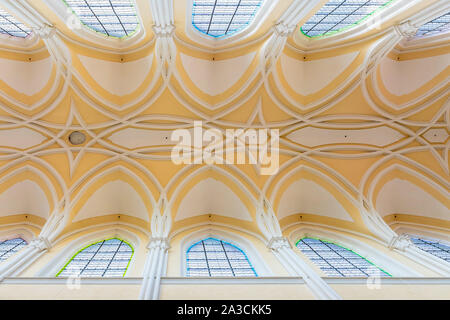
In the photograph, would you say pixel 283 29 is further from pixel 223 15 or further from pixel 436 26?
pixel 436 26

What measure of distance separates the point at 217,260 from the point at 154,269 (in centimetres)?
295

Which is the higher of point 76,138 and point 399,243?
point 76,138

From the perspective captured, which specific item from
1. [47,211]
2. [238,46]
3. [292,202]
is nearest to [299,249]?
[292,202]

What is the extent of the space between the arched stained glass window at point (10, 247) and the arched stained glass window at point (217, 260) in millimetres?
7060

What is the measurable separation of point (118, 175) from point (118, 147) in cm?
148

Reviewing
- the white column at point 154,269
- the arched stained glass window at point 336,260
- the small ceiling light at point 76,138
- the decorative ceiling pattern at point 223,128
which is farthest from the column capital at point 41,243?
the arched stained glass window at point 336,260

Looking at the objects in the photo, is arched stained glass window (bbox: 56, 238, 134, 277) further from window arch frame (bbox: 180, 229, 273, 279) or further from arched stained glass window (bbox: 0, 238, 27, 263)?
arched stained glass window (bbox: 0, 238, 27, 263)

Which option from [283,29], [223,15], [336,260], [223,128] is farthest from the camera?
[223,128]

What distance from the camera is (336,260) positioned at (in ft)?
34.3

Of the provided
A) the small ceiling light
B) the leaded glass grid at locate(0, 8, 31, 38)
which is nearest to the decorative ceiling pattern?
the small ceiling light

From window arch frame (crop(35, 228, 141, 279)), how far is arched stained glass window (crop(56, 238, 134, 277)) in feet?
0.50

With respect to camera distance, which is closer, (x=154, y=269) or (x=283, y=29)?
(x=154, y=269)

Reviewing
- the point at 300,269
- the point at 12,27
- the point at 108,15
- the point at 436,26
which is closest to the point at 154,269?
the point at 300,269
